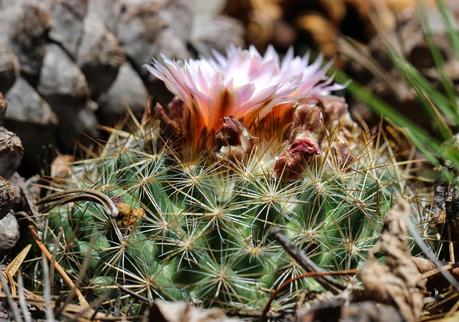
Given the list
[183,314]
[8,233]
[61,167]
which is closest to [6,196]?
[8,233]

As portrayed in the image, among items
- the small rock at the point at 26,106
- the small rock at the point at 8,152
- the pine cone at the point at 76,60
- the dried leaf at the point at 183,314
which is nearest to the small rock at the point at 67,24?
the pine cone at the point at 76,60

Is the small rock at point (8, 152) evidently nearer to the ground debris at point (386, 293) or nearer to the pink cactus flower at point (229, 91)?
the pink cactus flower at point (229, 91)

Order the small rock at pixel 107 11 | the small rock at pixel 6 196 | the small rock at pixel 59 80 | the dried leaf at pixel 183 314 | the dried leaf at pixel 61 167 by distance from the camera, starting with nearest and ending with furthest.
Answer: the dried leaf at pixel 183 314
the small rock at pixel 6 196
the dried leaf at pixel 61 167
the small rock at pixel 59 80
the small rock at pixel 107 11

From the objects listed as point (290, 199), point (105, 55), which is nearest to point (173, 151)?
point (290, 199)

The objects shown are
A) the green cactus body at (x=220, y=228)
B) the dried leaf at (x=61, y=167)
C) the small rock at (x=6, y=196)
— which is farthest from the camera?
the dried leaf at (x=61, y=167)

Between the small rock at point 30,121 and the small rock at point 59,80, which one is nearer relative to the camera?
the small rock at point 30,121

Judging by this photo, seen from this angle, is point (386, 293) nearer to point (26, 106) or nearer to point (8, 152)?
point (8, 152)
